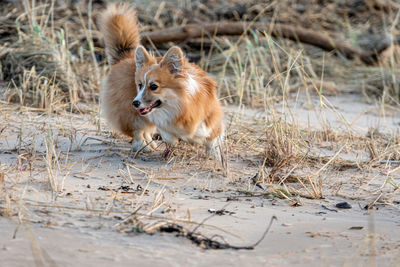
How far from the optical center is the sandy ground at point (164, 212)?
2.75 m

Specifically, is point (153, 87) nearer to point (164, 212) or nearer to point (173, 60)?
point (173, 60)

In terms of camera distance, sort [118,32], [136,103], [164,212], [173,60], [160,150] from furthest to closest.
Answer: [118,32], [160,150], [173,60], [136,103], [164,212]

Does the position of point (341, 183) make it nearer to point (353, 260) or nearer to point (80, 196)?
point (353, 260)

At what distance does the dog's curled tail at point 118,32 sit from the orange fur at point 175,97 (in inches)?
26.6

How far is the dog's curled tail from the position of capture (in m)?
5.37

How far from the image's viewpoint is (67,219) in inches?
122

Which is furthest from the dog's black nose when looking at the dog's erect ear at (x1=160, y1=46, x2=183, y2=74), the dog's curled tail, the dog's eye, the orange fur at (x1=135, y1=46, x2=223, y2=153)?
the dog's curled tail

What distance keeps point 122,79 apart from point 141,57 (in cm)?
39

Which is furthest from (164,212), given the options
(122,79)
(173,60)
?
(122,79)

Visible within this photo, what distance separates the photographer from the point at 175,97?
15.3ft

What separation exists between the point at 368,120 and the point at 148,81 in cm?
325

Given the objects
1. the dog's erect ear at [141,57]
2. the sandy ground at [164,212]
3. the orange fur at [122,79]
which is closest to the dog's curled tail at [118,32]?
the orange fur at [122,79]

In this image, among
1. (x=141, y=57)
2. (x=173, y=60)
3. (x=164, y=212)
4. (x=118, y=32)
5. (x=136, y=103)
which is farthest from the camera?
(x=118, y=32)

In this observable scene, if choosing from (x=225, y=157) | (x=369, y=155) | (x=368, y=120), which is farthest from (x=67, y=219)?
(x=368, y=120)
